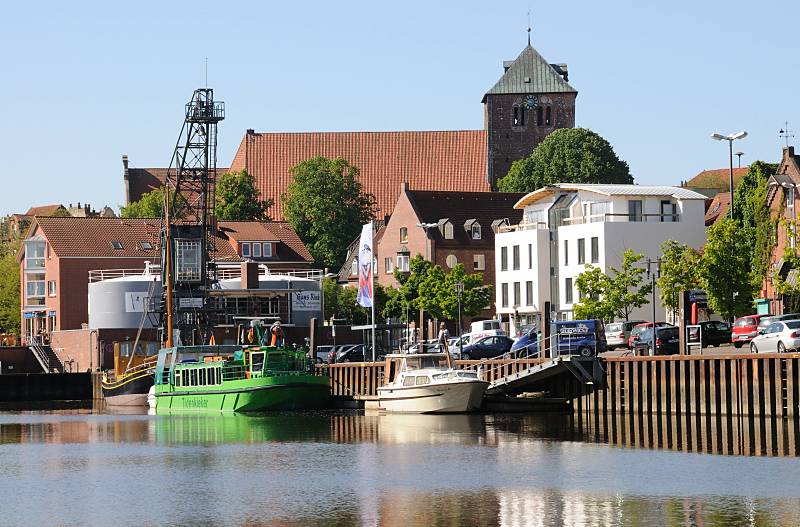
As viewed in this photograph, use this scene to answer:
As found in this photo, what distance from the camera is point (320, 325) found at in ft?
409

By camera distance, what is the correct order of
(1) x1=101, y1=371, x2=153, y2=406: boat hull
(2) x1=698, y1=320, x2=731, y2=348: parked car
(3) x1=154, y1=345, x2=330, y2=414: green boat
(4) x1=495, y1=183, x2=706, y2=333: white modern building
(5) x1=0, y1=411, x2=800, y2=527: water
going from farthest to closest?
(4) x1=495, y1=183, x2=706, y2=333: white modern building → (1) x1=101, y1=371, x2=153, y2=406: boat hull → (3) x1=154, y1=345, x2=330, y2=414: green boat → (2) x1=698, y1=320, x2=731, y2=348: parked car → (5) x1=0, y1=411, x2=800, y2=527: water

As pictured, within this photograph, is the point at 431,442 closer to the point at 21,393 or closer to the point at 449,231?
the point at 21,393

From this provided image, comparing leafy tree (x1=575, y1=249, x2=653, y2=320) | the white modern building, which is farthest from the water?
the white modern building

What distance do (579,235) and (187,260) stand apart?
89.8ft

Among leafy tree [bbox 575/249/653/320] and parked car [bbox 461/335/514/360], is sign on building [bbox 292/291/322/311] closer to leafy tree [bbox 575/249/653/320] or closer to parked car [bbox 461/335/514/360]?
leafy tree [bbox 575/249/653/320]

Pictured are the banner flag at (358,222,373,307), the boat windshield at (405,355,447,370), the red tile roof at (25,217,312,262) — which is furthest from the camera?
the red tile roof at (25,217,312,262)

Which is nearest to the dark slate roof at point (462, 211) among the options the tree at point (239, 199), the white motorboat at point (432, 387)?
the tree at point (239, 199)

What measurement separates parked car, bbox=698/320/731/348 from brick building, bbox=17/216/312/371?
186 feet

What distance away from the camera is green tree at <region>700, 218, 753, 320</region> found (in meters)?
97.1

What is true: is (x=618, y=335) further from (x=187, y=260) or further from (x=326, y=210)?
(x=326, y=210)

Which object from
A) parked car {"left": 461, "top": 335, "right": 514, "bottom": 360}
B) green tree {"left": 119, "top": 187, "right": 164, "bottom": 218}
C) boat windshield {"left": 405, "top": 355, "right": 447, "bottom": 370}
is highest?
green tree {"left": 119, "top": 187, "right": 164, "bottom": 218}

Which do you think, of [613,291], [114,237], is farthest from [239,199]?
[613,291]

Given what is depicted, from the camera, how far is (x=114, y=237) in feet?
452

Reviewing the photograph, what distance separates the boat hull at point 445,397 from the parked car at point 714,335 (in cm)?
1228
